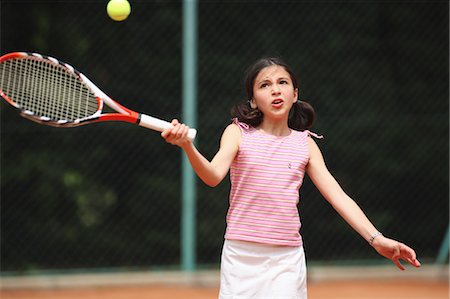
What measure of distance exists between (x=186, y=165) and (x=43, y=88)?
9.44 ft

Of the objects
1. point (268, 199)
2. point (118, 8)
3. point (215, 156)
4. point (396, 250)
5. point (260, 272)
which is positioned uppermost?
point (118, 8)

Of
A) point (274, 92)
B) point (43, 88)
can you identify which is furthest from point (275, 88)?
point (43, 88)

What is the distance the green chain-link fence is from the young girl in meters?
3.14

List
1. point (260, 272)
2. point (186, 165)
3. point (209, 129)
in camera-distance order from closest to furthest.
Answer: point (260, 272)
point (186, 165)
point (209, 129)

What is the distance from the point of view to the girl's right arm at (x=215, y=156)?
289 centimetres

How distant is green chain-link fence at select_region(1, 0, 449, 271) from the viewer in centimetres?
641

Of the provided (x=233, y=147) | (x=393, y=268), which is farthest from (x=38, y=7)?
(x=233, y=147)

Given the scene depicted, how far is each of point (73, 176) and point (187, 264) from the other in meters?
0.97

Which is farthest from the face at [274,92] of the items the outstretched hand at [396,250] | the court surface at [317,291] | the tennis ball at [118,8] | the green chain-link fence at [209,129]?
the green chain-link fence at [209,129]

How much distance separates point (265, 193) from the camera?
324 centimetres

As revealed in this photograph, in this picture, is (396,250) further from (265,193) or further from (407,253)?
(265,193)

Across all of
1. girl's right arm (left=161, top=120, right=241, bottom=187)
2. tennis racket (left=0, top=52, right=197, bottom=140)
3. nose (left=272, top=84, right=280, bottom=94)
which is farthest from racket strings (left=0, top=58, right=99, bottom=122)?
nose (left=272, top=84, right=280, bottom=94)

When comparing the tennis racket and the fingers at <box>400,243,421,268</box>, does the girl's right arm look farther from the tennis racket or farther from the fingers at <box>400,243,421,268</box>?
the fingers at <box>400,243,421,268</box>

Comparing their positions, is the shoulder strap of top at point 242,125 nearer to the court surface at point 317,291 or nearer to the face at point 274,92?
the face at point 274,92
